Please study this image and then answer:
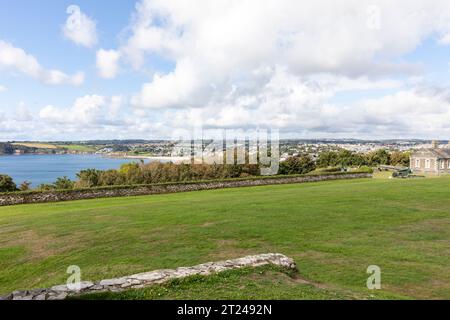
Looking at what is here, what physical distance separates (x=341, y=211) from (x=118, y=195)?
755 inches

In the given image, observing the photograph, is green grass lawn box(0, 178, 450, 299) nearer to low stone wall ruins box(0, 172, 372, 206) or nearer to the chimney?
low stone wall ruins box(0, 172, 372, 206)

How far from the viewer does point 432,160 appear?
5656 cm

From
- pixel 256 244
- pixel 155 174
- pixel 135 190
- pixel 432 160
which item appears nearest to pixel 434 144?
pixel 432 160

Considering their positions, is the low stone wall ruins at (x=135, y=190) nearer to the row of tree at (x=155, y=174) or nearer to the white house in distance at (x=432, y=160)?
the row of tree at (x=155, y=174)

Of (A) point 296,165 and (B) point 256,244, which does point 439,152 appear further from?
(B) point 256,244

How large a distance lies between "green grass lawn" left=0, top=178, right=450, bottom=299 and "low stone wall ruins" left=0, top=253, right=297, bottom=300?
307 millimetres

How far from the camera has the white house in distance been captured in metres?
55.7

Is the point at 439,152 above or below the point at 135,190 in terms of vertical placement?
above

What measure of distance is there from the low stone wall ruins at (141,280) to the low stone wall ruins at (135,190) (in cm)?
2193

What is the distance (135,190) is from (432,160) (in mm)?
51058

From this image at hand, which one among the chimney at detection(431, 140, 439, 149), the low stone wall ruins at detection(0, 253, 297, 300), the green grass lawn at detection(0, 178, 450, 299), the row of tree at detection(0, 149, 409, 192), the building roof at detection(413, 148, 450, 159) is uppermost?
the chimney at detection(431, 140, 439, 149)

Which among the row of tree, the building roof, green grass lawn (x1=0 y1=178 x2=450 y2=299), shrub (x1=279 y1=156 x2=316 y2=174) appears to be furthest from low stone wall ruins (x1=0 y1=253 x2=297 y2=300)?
the building roof

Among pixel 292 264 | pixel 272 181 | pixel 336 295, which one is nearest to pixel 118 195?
pixel 272 181
